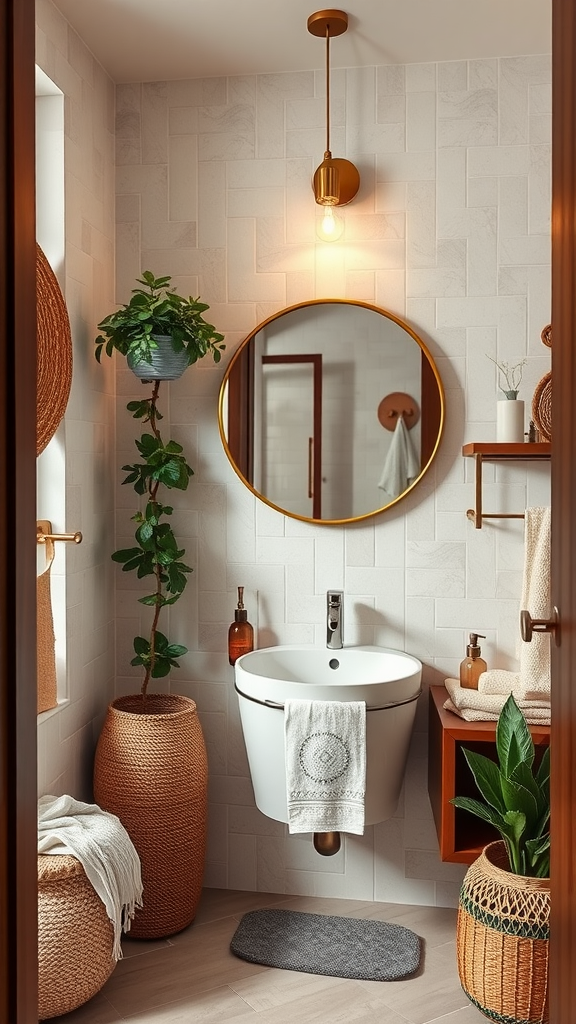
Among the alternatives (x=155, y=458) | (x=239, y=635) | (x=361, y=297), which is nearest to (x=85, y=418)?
(x=155, y=458)

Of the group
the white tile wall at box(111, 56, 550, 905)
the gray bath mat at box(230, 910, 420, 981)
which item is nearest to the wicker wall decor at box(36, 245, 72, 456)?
the white tile wall at box(111, 56, 550, 905)

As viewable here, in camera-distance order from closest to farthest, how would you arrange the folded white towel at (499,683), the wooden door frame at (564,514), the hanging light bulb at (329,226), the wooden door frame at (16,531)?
the wooden door frame at (16,531)
the wooden door frame at (564,514)
the folded white towel at (499,683)
the hanging light bulb at (329,226)

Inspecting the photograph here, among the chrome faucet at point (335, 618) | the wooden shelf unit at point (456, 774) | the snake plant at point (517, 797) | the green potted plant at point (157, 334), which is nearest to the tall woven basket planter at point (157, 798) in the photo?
the chrome faucet at point (335, 618)

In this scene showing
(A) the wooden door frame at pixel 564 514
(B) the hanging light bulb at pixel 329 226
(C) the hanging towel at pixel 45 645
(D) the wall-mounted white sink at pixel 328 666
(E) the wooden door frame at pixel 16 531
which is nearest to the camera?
(E) the wooden door frame at pixel 16 531

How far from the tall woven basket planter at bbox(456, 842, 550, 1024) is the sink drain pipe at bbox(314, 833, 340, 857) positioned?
1.64 ft

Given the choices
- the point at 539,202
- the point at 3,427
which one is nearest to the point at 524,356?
the point at 539,202

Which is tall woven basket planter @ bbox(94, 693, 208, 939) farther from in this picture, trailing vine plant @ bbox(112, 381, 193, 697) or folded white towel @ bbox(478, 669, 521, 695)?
folded white towel @ bbox(478, 669, 521, 695)

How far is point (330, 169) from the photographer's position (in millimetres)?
2670

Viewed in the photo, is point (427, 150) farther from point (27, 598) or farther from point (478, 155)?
point (27, 598)

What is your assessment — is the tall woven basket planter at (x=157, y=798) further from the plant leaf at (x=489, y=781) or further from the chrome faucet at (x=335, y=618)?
the plant leaf at (x=489, y=781)

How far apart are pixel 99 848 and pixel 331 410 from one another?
4.74ft

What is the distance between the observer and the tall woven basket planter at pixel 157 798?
2.54 metres

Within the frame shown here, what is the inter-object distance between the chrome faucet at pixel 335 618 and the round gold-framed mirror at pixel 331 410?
24cm

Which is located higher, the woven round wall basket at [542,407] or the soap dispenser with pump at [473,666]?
the woven round wall basket at [542,407]
